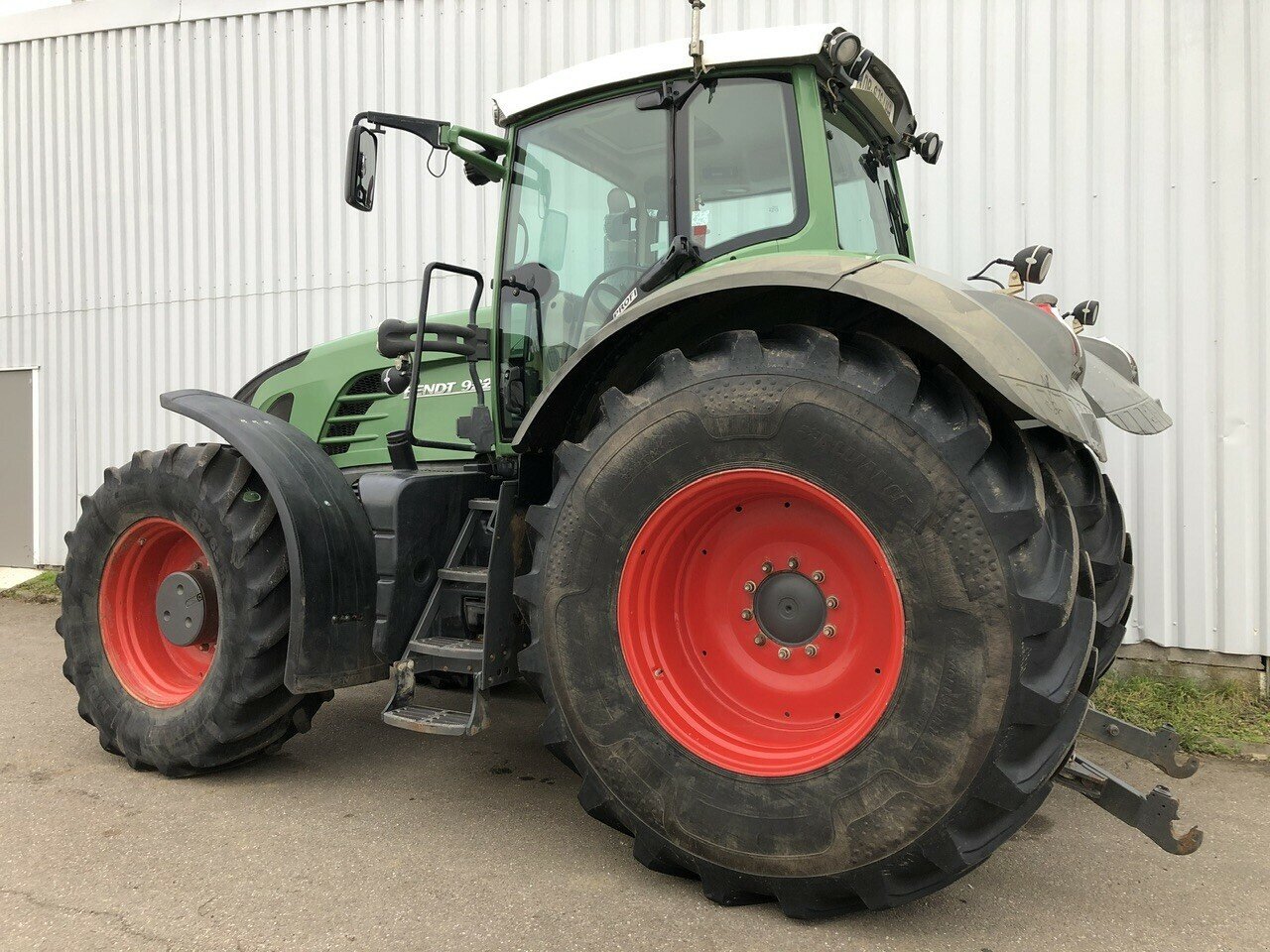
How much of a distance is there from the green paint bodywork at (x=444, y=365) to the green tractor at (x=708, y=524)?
16 mm

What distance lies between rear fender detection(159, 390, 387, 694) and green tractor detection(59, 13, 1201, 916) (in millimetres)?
11

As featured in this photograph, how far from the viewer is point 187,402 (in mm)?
3383

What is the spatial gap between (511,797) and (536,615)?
3.21 feet

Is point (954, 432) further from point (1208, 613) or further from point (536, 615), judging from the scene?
point (1208, 613)

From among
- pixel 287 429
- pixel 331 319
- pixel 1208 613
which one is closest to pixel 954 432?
pixel 287 429

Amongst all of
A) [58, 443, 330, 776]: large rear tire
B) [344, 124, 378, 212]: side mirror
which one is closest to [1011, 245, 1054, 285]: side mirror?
[344, 124, 378, 212]: side mirror

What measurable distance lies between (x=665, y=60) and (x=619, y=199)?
0.46m

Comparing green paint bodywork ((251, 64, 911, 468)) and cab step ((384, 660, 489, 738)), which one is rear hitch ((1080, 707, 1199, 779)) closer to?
green paint bodywork ((251, 64, 911, 468))

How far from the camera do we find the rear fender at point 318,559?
115 inches

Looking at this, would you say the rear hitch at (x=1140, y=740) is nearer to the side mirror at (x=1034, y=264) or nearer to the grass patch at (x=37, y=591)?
the side mirror at (x=1034, y=264)

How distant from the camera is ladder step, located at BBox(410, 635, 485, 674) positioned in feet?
9.10

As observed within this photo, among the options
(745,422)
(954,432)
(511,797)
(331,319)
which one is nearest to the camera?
(954,432)

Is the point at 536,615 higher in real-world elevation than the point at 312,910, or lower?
higher

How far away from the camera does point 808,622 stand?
2.36 m
